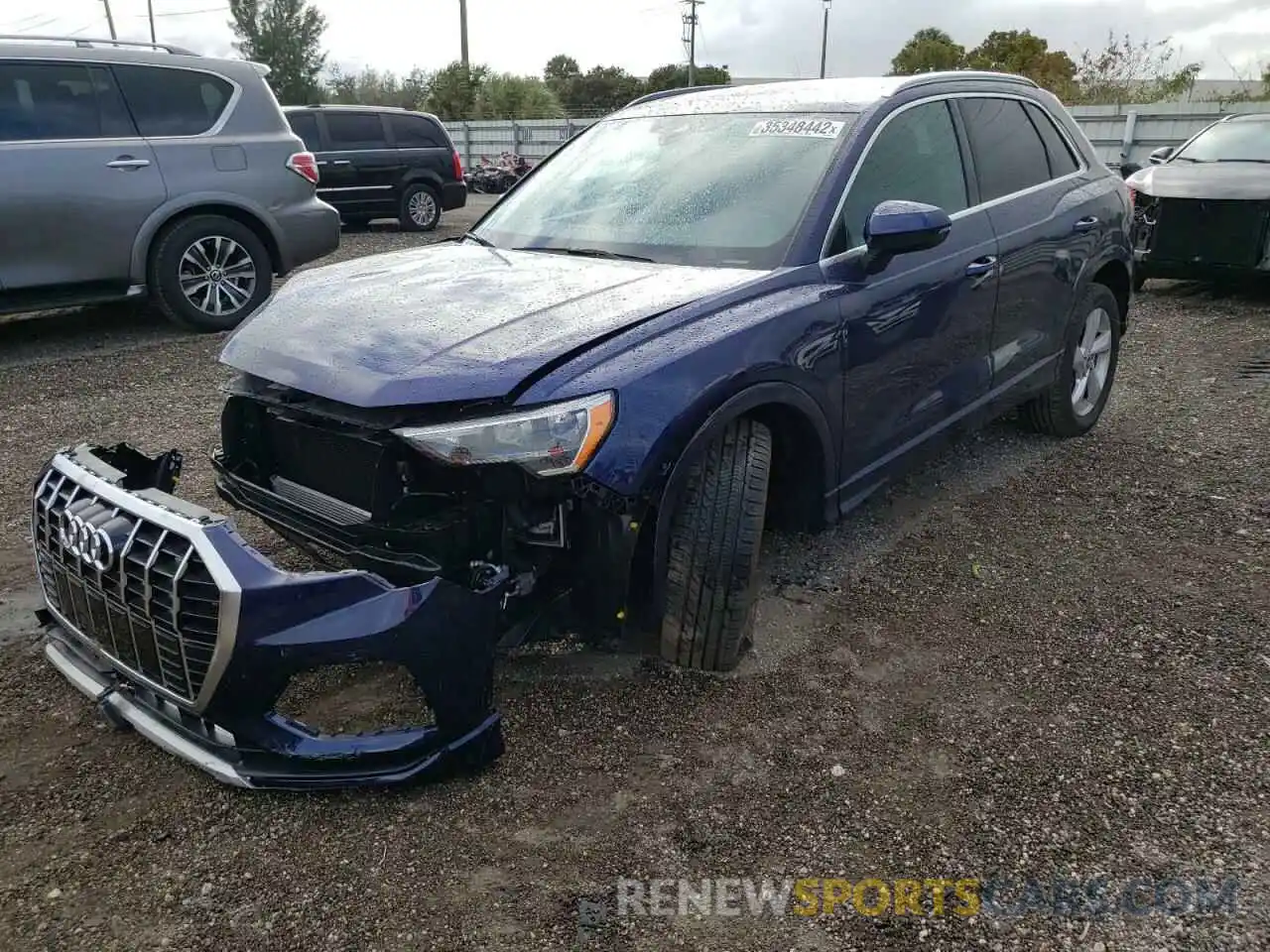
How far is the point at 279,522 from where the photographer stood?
268 centimetres

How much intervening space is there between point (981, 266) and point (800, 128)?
89 cm

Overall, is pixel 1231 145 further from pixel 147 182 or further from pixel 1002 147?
pixel 147 182

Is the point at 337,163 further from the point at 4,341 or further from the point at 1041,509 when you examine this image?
the point at 1041,509

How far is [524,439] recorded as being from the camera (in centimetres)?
229

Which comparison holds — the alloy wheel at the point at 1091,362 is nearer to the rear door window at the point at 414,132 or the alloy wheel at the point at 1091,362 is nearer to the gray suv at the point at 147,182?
the gray suv at the point at 147,182

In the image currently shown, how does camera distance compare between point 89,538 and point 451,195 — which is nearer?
point 89,538

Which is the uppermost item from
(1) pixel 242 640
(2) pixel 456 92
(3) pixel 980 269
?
(2) pixel 456 92

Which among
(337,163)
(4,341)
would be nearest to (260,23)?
(337,163)

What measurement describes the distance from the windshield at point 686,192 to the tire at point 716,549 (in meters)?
0.67

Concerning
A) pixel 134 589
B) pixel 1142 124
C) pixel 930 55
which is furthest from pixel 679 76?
pixel 134 589

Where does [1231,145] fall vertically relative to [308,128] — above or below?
below

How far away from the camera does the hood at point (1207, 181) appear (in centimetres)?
796

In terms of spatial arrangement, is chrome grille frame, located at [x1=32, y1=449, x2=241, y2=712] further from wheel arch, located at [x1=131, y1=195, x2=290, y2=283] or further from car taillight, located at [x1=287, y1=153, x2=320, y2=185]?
car taillight, located at [x1=287, y1=153, x2=320, y2=185]

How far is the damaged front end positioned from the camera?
2121 mm
